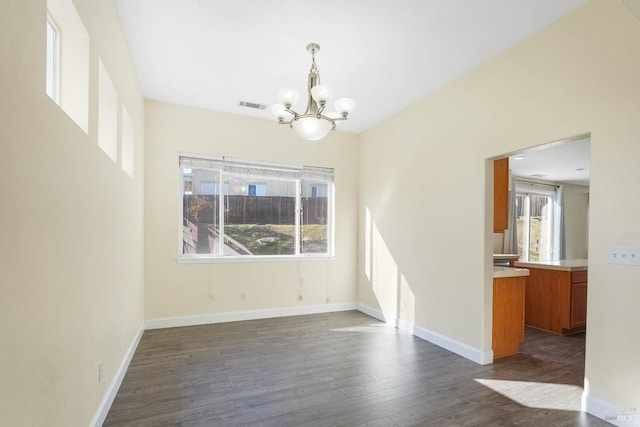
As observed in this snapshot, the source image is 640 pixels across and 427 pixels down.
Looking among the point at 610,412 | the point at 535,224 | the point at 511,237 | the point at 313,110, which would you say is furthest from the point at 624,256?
the point at 535,224

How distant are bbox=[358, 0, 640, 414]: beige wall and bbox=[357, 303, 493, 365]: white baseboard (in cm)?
7

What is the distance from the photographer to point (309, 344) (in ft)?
12.1

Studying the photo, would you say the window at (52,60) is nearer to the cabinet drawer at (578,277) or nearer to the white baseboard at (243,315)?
the white baseboard at (243,315)

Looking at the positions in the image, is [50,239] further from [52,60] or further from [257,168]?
[257,168]

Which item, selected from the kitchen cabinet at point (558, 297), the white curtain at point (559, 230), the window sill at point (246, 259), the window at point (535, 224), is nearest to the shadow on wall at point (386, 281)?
the window sill at point (246, 259)

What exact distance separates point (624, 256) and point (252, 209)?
4.17 m

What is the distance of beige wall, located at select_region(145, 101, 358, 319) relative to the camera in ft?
13.9

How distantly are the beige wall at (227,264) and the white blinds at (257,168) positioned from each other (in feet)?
0.32

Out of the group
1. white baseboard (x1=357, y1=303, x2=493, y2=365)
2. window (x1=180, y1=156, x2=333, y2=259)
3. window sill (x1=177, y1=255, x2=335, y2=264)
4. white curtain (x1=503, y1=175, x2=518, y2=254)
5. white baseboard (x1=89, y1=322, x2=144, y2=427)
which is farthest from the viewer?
white curtain (x1=503, y1=175, x2=518, y2=254)

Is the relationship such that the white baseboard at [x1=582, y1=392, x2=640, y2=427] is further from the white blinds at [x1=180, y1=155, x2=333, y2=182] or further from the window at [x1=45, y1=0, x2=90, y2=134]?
the white blinds at [x1=180, y1=155, x2=333, y2=182]

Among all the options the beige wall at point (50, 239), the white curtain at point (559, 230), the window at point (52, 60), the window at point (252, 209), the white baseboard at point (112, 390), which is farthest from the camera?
the white curtain at point (559, 230)

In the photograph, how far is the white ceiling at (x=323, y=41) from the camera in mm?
2430

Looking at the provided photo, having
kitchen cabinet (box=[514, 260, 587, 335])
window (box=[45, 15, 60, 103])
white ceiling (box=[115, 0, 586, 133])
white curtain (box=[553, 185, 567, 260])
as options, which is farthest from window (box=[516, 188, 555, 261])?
window (box=[45, 15, 60, 103])

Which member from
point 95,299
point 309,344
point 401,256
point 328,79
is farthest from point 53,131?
point 401,256
